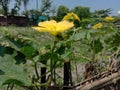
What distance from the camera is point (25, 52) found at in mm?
681

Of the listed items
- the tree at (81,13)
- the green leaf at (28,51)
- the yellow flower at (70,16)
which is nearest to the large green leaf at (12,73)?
the green leaf at (28,51)

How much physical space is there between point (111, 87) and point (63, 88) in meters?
0.15

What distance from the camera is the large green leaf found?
0.61 metres

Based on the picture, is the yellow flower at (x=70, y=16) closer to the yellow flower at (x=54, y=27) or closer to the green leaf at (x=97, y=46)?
the green leaf at (x=97, y=46)

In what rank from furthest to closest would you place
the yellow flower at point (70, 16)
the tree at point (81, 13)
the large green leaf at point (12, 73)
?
the tree at point (81, 13) < the yellow flower at point (70, 16) < the large green leaf at point (12, 73)

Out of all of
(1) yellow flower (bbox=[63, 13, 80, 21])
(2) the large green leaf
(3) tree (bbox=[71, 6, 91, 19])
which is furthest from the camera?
(3) tree (bbox=[71, 6, 91, 19])

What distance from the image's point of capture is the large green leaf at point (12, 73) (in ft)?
2.01

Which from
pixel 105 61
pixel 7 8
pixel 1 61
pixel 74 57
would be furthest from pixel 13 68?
pixel 7 8

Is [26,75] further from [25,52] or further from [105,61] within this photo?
[105,61]

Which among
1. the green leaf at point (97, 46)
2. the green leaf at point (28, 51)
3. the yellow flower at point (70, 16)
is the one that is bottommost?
the green leaf at point (97, 46)

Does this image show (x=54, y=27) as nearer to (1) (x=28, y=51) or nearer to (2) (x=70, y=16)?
(1) (x=28, y=51)

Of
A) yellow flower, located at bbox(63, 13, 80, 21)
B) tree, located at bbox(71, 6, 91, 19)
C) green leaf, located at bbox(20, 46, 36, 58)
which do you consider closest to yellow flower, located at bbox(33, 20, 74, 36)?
green leaf, located at bbox(20, 46, 36, 58)

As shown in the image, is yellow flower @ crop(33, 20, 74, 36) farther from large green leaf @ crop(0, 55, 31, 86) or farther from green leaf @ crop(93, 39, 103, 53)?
green leaf @ crop(93, 39, 103, 53)

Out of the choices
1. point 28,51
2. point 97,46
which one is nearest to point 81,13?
point 97,46
